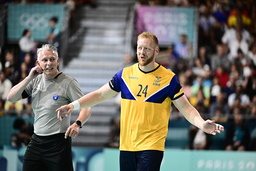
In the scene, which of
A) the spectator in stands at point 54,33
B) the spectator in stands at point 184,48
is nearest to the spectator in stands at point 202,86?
the spectator in stands at point 184,48

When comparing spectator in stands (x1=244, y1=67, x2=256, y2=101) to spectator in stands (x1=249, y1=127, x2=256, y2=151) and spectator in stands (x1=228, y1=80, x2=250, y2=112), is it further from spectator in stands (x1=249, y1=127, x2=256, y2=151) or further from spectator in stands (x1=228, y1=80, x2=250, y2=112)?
spectator in stands (x1=249, y1=127, x2=256, y2=151)

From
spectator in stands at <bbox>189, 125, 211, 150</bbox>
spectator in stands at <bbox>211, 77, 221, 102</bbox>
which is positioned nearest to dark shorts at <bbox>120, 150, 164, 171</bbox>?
spectator in stands at <bbox>189, 125, 211, 150</bbox>

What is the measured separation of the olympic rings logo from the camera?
48.2ft

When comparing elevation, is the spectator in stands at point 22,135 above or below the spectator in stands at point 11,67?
below

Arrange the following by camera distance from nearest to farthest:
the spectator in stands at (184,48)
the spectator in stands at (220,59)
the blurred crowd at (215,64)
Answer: the blurred crowd at (215,64)
the spectator in stands at (220,59)
the spectator in stands at (184,48)

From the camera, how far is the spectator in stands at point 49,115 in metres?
6.06

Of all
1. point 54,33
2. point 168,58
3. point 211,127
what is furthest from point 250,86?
point 211,127

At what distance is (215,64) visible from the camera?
1372 centimetres

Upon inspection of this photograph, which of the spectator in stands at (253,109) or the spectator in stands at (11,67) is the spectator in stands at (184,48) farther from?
the spectator in stands at (11,67)

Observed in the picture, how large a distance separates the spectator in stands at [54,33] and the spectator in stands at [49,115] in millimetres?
8185

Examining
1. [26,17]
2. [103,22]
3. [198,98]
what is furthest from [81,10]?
[198,98]

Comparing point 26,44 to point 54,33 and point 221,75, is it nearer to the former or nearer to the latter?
point 54,33

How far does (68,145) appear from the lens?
20.3 ft

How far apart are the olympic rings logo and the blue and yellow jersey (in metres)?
9.26
